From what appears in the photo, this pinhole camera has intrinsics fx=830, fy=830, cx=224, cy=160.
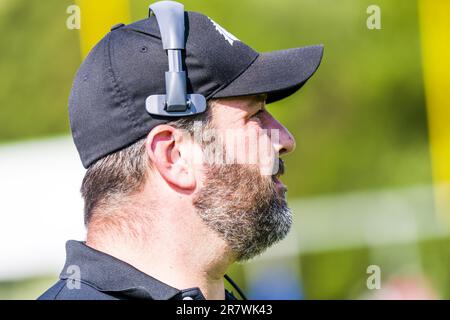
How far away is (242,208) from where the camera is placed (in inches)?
96.3

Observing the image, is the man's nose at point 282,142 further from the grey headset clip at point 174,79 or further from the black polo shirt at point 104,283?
the black polo shirt at point 104,283

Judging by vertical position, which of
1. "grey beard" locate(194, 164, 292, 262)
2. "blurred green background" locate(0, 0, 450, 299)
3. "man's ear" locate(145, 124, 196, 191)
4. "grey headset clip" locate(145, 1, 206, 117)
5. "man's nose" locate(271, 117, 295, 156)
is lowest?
"grey beard" locate(194, 164, 292, 262)

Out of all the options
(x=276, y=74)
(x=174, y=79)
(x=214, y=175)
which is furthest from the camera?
(x=276, y=74)

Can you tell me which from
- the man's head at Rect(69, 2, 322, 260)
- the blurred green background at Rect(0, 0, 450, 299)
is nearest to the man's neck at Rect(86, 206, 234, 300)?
the man's head at Rect(69, 2, 322, 260)

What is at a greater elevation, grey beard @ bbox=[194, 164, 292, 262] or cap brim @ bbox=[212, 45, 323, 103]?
cap brim @ bbox=[212, 45, 323, 103]

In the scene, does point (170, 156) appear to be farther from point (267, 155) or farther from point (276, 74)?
point (276, 74)

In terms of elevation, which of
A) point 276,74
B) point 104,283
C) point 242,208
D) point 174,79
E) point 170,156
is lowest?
point 104,283

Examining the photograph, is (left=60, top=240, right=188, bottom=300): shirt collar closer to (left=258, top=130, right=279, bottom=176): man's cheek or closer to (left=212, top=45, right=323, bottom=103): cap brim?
(left=258, top=130, right=279, bottom=176): man's cheek

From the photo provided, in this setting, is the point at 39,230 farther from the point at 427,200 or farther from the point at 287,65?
the point at 287,65

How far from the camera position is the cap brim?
8.13 ft

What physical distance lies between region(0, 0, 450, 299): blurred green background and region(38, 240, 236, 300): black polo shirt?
3.03 m

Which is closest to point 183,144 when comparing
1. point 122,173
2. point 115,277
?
point 122,173

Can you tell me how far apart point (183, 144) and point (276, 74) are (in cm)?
37

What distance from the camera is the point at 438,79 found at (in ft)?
18.4
